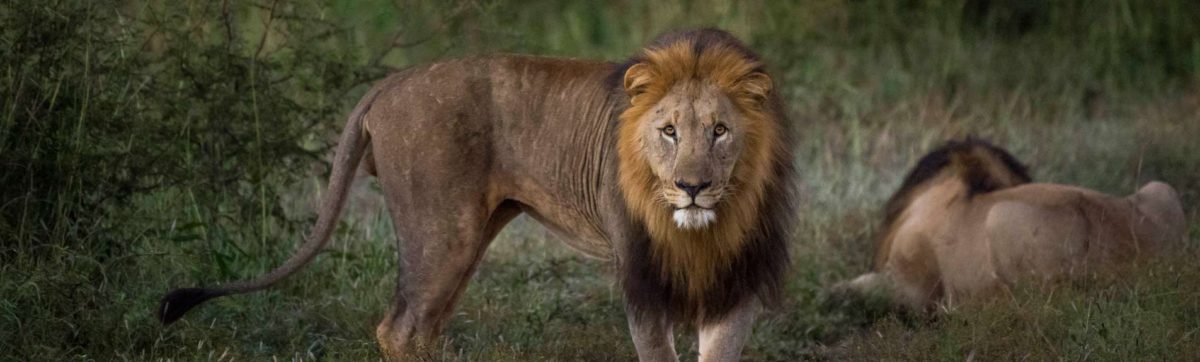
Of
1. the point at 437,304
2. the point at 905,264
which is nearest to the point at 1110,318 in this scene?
the point at 905,264

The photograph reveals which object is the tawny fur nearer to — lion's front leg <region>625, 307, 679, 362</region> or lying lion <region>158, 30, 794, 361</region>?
lying lion <region>158, 30, 794, 361</region>

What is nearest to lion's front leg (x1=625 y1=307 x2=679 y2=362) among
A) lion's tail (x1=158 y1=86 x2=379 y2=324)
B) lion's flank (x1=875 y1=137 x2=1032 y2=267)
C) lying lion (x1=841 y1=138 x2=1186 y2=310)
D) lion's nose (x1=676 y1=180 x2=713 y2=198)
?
lion's nose (x1=676 y1=180 x2=713 y2=198)

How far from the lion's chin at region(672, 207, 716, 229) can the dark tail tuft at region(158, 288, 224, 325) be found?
1.37m

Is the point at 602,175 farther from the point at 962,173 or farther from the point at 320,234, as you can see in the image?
the point at 962,173

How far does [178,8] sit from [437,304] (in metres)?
1.58

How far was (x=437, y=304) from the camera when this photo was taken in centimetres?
506

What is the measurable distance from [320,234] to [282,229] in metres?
1.08

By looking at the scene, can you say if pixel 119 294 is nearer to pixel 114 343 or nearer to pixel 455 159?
pixel 114 343

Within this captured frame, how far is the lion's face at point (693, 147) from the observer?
4305 millimetres

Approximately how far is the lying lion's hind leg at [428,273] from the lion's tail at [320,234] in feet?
0.64

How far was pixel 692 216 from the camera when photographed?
435 centimetres

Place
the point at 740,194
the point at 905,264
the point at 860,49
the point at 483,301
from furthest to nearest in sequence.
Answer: the point at 860,49, the point at 905,264, the point at 483,301, the point at 740,194

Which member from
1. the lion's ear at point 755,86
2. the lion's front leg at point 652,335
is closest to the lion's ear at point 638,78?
the lion's ear at point 755,86

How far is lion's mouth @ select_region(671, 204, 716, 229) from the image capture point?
4340 millimetres
